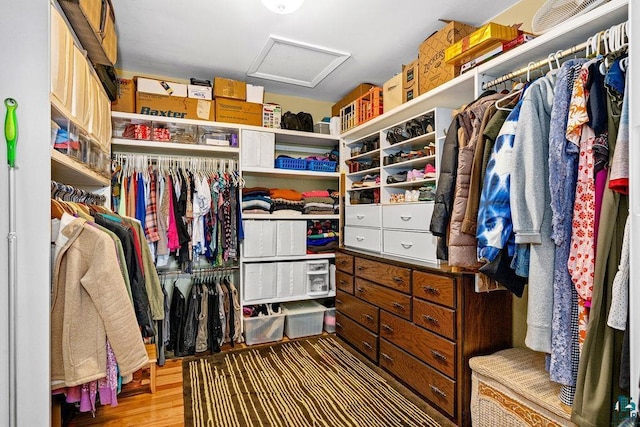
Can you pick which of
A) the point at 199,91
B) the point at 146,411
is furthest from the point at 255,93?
the point at 146,411

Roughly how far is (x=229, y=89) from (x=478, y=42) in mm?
2127

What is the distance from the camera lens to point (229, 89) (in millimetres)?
3098

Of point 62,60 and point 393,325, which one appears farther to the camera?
point 393,325

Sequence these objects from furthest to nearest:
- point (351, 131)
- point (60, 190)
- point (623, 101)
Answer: point (351, 131) < point (60, 190) < point (623, 101)

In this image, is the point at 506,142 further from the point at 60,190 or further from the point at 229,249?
the point at 229,249

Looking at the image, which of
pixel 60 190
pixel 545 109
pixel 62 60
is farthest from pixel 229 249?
pixel 545 109

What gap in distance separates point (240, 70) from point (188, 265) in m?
1.82

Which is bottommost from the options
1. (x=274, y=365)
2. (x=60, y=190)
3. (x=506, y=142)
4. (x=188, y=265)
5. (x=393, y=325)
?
(x=274, y=365)

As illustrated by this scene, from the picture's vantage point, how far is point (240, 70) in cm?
308

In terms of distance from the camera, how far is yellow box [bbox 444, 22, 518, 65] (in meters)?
1.77

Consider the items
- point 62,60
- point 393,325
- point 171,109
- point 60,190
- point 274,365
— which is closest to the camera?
point 62,60

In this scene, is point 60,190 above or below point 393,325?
above

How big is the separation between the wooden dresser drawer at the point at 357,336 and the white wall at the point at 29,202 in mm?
1985

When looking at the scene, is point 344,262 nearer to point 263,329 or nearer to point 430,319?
point 263,329
